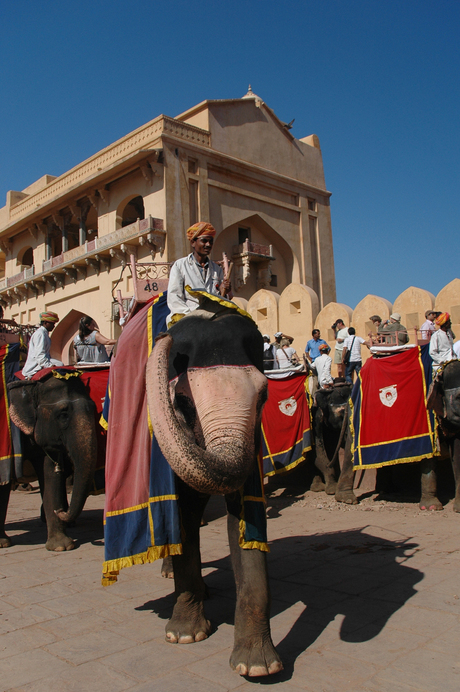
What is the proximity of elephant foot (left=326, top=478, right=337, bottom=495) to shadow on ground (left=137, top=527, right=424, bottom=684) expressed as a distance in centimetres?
266

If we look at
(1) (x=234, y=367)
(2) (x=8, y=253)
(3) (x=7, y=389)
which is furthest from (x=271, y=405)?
(2) (x=8, y=253)

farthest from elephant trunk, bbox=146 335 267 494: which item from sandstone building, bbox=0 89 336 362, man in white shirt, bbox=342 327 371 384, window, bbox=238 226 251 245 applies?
window, bbox=238 226 251 245

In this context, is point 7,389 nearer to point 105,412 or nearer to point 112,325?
point 105,412

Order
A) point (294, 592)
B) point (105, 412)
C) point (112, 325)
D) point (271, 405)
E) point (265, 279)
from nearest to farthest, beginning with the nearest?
point (294, 592)
point (105, 412)
point (271, 405)
point (112, 325)
point (265, 279)

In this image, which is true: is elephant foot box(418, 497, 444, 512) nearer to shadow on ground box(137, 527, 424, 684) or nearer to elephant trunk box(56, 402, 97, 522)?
shadow on ground box(137, 527, 424, 684)

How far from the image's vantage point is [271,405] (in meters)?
8.70

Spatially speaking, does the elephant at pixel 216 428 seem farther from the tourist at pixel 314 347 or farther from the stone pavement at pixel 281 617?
the tourist at pixel 314 347

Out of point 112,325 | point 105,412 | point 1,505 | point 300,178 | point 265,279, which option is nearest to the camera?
point 105,412

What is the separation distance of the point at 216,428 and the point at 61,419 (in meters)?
3.63

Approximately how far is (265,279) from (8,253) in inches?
634

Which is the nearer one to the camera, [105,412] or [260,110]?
[105,412]

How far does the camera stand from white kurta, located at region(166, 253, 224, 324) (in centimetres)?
355

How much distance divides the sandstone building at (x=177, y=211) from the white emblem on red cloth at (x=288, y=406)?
48.2ft

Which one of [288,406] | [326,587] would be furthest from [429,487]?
[326,587]
